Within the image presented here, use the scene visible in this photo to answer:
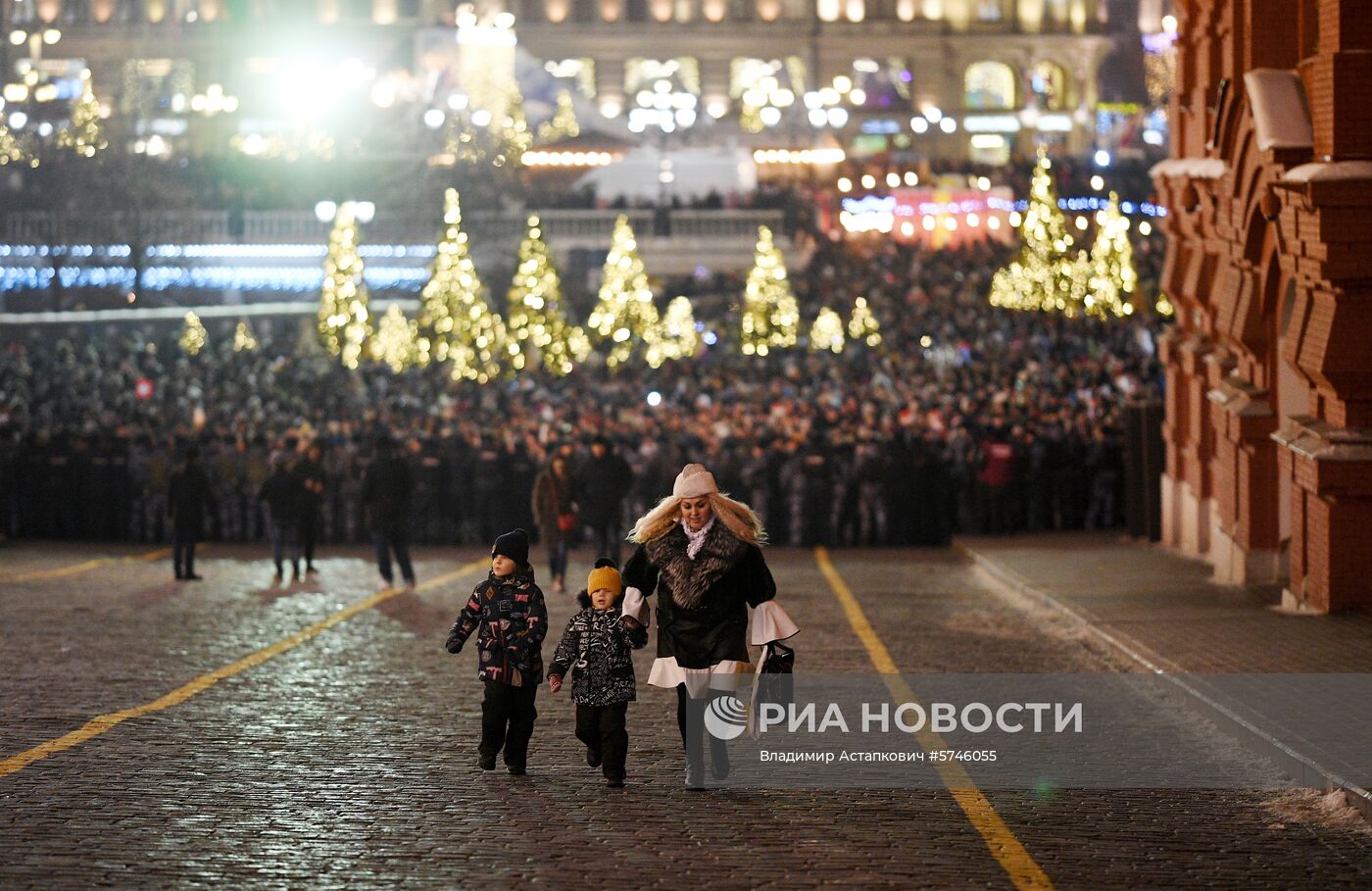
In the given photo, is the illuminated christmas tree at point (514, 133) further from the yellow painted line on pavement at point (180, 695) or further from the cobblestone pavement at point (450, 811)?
the cobblestone pavement at point (450, 811)

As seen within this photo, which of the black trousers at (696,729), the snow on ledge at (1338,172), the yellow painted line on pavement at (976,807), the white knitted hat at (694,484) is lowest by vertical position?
the yellow painted line on pavement at (976,807)

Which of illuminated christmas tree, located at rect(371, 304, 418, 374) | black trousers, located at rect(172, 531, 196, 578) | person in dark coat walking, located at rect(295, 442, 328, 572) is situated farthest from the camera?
illuminated christmas tree, located at rect(371, 304, 418, 374)

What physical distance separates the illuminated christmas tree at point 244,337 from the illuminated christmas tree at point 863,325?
1456 centimetres

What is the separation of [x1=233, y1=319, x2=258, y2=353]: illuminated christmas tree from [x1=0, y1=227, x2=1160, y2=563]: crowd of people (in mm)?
7832

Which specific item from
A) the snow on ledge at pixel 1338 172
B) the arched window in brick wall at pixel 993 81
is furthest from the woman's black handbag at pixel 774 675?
the arched window in brick wall at pixel 993 81

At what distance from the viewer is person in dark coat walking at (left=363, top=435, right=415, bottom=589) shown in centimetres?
2189

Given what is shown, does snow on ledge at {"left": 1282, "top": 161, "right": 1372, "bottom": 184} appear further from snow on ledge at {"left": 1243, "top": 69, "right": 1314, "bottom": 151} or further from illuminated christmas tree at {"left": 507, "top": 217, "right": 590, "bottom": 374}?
illuminated christmas tree at {"left": 507, "top": 217, "right": 590, "bottom": 374}

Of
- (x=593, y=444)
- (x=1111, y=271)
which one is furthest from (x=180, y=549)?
(x=1111, y=271)

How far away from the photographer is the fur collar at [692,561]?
1038 cm

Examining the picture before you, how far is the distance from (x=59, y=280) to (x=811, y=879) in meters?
60.8

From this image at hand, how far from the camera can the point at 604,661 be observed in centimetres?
1055

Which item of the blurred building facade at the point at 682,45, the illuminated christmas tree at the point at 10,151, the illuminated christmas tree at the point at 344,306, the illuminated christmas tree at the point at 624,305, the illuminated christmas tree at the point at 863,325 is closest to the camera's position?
the illuminated christmas tree at the point at 863,325

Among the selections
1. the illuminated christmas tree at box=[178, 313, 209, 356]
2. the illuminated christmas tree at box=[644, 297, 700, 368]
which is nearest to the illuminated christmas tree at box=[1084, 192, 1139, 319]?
the illuminated christmas tree at box=[644, 297, 700, 368]

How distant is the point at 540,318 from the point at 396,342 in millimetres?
3853
